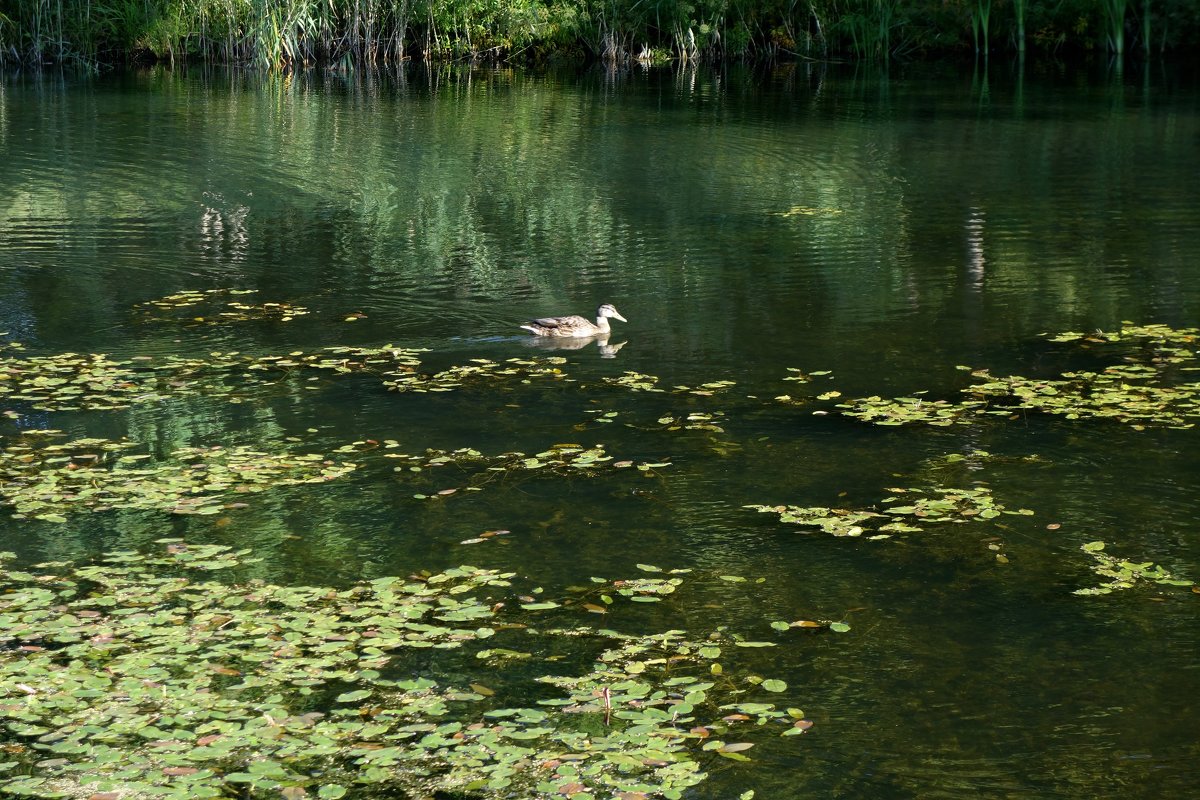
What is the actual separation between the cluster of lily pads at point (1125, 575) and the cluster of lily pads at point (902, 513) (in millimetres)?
604

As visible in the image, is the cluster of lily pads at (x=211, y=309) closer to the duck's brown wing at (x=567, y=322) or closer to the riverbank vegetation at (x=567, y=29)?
the duck's brown wing at (x=567, y=322)

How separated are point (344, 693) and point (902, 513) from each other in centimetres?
288

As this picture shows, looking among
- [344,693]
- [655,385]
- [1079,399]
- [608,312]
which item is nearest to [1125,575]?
[1079,399]

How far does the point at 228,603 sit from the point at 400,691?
106 centimetres

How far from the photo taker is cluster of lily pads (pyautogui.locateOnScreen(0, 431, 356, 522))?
715cm

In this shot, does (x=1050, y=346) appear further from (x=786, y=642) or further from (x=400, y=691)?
(x=400, y=691)

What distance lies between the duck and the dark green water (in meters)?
0.26

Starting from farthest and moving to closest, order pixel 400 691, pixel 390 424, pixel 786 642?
pixel 390 424 → pixel 786 642 → pixel 400 691

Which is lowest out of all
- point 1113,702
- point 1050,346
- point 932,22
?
point 1113,702

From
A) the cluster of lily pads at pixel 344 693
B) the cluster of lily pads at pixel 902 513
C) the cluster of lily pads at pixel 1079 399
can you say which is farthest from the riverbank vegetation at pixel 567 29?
the cluster of lily pads at pixel 344 693

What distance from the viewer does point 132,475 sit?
297 inches

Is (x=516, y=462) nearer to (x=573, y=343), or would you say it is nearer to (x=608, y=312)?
(x=573, y=343)

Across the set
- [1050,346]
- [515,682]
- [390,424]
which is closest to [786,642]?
[515,682]

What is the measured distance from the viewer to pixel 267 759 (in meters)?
4.76
